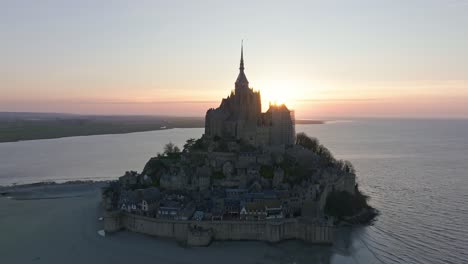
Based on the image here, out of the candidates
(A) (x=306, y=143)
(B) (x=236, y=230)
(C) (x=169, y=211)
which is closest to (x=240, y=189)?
(B) (x=236, y=230)

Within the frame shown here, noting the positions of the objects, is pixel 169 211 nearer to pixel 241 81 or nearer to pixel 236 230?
pixel 236 230

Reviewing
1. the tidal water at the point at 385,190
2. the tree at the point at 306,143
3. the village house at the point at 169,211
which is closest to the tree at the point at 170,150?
the tidal water at the point at 385,190

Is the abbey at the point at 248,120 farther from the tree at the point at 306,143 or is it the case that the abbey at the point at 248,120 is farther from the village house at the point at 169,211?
the village house at the point at 169,211

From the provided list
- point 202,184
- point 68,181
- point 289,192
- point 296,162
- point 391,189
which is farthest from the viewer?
point 68,181

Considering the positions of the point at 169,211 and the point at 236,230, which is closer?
the point at 236,230

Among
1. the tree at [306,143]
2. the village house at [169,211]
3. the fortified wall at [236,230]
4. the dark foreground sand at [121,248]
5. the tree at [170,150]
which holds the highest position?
the tree at [306,143]

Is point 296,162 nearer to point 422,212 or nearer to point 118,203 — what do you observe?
point 422,212

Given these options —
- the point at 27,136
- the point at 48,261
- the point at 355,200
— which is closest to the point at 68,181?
the point at 48,261
